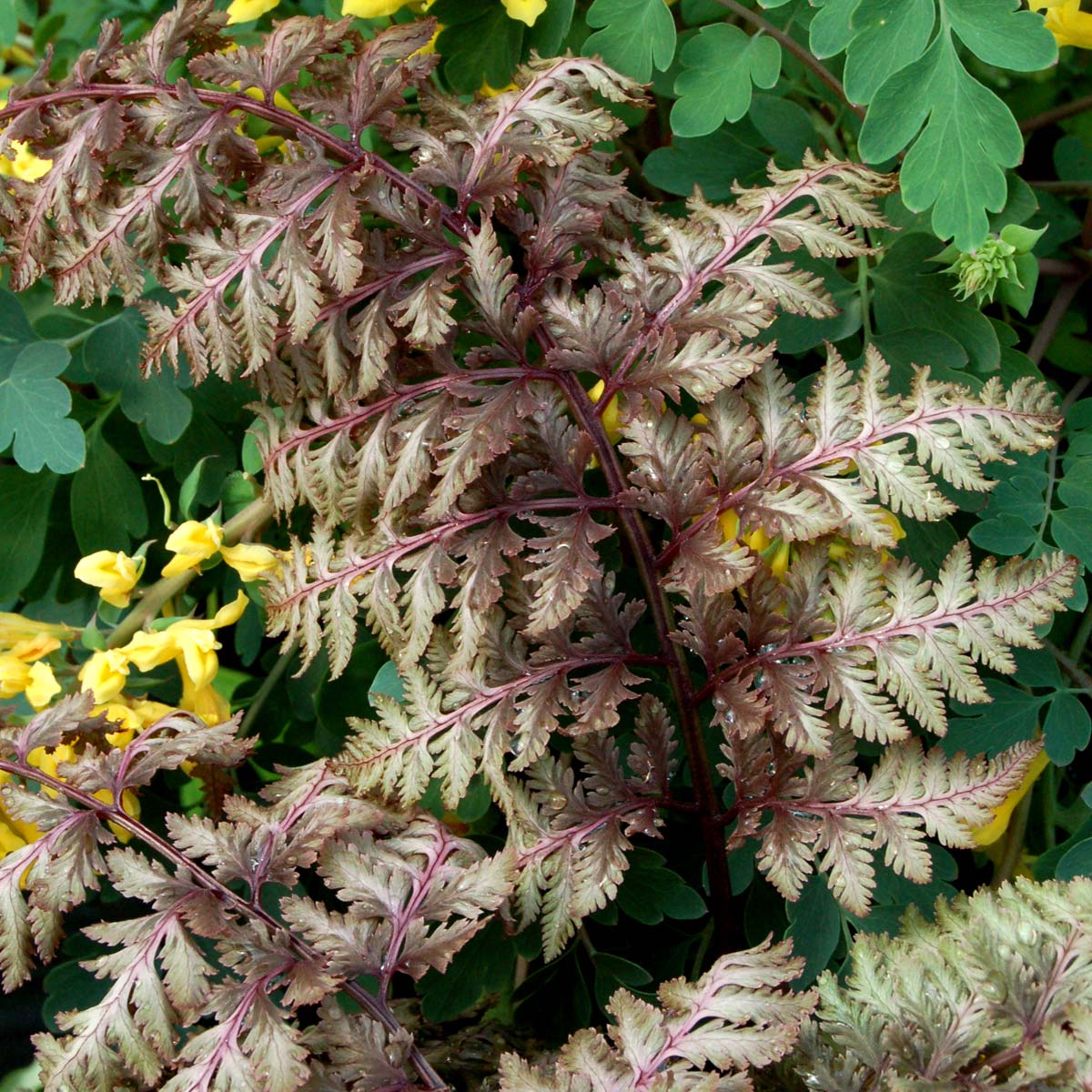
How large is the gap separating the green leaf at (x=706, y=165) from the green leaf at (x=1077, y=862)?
589 mm

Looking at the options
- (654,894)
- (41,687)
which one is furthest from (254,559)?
(654,894)

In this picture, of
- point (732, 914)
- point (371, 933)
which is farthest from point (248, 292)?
point (732, 914)

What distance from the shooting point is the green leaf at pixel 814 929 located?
2.73 feet

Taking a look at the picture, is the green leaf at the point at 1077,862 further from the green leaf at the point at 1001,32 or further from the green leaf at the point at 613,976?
the green leaf at the point at 1001,32

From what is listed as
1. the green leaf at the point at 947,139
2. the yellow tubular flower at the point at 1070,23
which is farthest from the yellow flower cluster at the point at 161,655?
the yellow tubular flower at the point at 1070,23

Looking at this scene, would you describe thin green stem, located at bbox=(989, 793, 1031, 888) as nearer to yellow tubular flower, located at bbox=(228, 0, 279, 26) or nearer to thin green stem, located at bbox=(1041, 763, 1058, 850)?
thin green stem, located at bbox=(1041, 763, 1058, 850)

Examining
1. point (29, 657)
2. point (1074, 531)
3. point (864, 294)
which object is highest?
point (864, 294)

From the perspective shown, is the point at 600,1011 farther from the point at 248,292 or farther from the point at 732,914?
the point at 248,292

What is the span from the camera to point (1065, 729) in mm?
877

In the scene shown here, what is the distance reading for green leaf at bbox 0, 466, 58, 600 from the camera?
1.07 metres

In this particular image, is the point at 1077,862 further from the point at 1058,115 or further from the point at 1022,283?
the point at 1058,115

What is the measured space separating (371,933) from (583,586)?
0.84ft

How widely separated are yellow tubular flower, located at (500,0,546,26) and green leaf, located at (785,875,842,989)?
2.34ft

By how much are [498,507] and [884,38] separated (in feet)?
1.42
